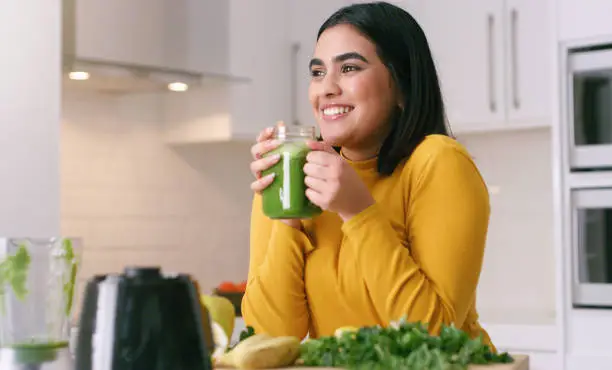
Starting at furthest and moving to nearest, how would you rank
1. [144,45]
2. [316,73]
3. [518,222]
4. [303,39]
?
1. [303,39]
2. [518,222]
3. [144,45]
4. [316,73]

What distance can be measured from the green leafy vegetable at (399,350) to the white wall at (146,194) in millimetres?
2765

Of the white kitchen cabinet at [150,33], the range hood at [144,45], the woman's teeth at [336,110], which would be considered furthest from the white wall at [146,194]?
the woman's teeth at [336,110]

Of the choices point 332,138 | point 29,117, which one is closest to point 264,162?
point 332,138

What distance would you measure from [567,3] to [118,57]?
5.33 feet

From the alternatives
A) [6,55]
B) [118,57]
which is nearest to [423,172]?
[6,55]

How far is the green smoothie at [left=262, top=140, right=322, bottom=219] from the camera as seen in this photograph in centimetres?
151

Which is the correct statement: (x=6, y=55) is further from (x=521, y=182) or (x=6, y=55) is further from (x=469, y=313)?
(x=521, y=182)

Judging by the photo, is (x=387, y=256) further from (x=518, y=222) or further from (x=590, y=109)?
(x=518, y=222)

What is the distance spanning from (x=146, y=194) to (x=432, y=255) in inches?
106

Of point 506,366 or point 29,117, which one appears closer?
point 506,366

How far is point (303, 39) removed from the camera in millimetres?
4137

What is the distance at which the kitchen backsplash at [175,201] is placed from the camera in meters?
3.85

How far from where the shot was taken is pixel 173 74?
366cm

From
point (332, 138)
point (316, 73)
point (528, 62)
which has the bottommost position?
point (332, 138)
